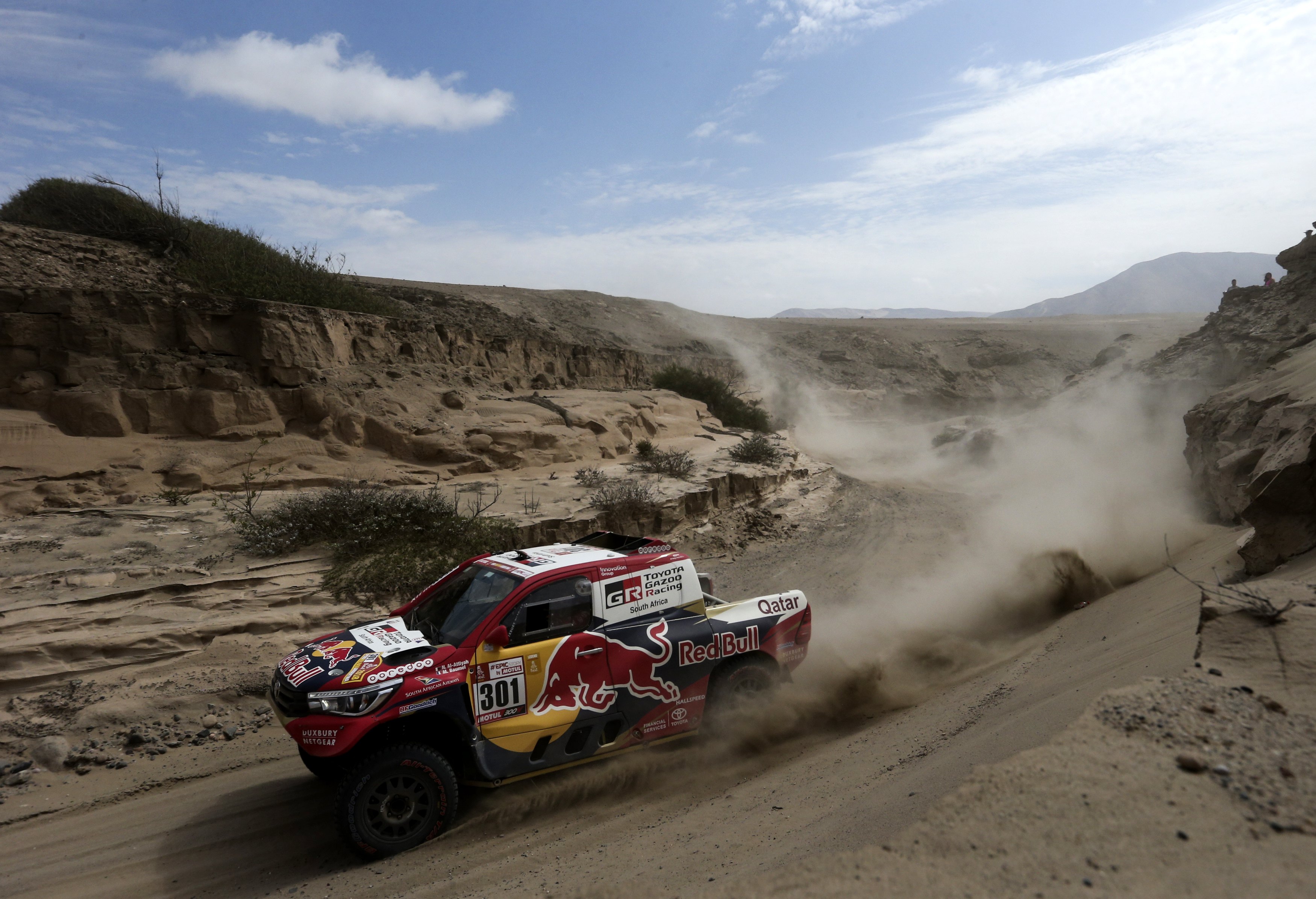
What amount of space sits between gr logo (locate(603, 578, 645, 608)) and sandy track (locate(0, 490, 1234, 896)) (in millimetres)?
1290

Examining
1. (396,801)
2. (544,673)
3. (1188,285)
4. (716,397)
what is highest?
(1188,285)

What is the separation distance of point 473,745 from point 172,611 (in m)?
4.43

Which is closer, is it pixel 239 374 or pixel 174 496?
pixel 174 496

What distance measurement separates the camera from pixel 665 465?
15.8 metres

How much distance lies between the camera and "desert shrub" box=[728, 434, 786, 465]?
1788 centimetres

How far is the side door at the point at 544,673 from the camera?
4.88 metres

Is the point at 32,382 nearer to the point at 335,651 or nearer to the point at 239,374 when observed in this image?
the point at 239,374

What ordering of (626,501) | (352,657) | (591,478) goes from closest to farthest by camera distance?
(352,657)
(626,501)
(591,478)

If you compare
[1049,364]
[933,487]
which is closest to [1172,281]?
[1049,364]

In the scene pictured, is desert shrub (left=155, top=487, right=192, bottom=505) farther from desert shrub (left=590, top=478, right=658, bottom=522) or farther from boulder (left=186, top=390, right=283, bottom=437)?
desert shrub (left=590, top=478, right=658, bottom=522)

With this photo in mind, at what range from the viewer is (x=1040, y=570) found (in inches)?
383

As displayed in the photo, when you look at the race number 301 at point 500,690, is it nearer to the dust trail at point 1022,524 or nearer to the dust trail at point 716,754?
the dust trail at point 716,754

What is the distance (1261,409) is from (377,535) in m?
13.2

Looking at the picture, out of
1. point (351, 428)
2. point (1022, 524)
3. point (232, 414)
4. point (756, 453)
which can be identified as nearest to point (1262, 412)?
point (1022, 524)
